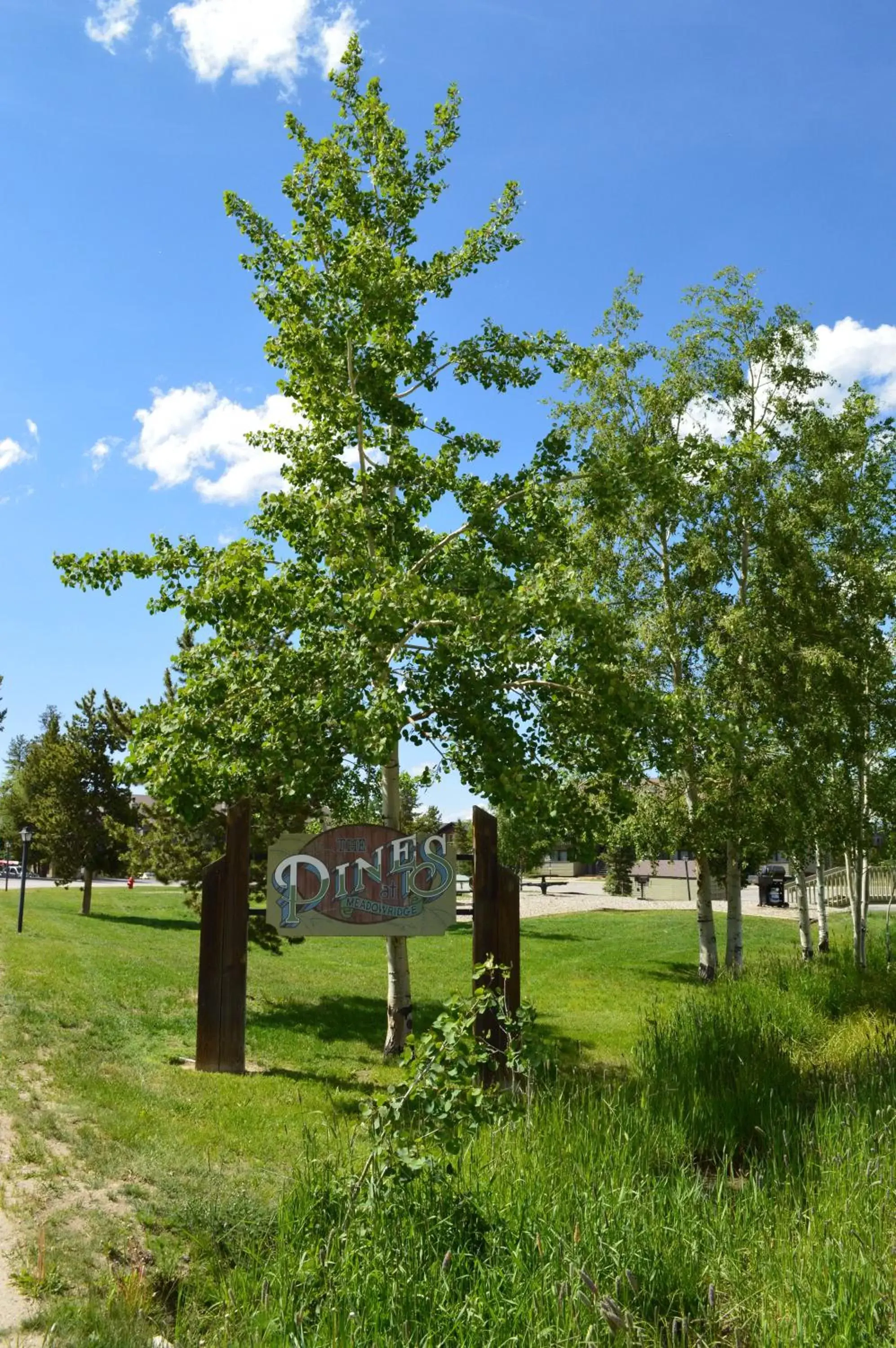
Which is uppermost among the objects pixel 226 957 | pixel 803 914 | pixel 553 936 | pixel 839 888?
pixel 226 957

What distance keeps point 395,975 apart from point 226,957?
2.15m

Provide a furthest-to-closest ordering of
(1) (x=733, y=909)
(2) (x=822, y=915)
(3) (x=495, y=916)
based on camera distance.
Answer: (2) (x=822, y=915), (1) (x=733, y=909), (3) (x=495, y=916)

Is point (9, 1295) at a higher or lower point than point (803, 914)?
lower

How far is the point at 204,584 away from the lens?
11.4 metres

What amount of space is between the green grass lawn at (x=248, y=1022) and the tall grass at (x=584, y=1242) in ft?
4.87

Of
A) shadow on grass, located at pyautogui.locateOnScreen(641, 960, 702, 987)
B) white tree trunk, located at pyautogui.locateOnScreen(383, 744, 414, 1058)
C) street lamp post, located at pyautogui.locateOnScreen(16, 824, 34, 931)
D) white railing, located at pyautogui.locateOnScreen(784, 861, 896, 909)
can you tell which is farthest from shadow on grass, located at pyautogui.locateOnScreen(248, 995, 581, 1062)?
white railing, located at pyautogui.locateOnScreen(784, 861, 896, 909)

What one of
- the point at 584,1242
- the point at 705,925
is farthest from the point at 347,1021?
the point at 584,1242

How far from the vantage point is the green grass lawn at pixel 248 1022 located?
25.6 feet

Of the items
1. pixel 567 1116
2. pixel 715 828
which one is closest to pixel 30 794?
pixel 715 828

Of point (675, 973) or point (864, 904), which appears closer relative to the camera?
point (864, 904)

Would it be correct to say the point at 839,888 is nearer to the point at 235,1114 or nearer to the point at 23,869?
the point at 23,869

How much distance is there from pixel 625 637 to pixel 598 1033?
5990mm

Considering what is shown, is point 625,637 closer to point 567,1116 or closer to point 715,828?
point 567,1116

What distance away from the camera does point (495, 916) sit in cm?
1034
